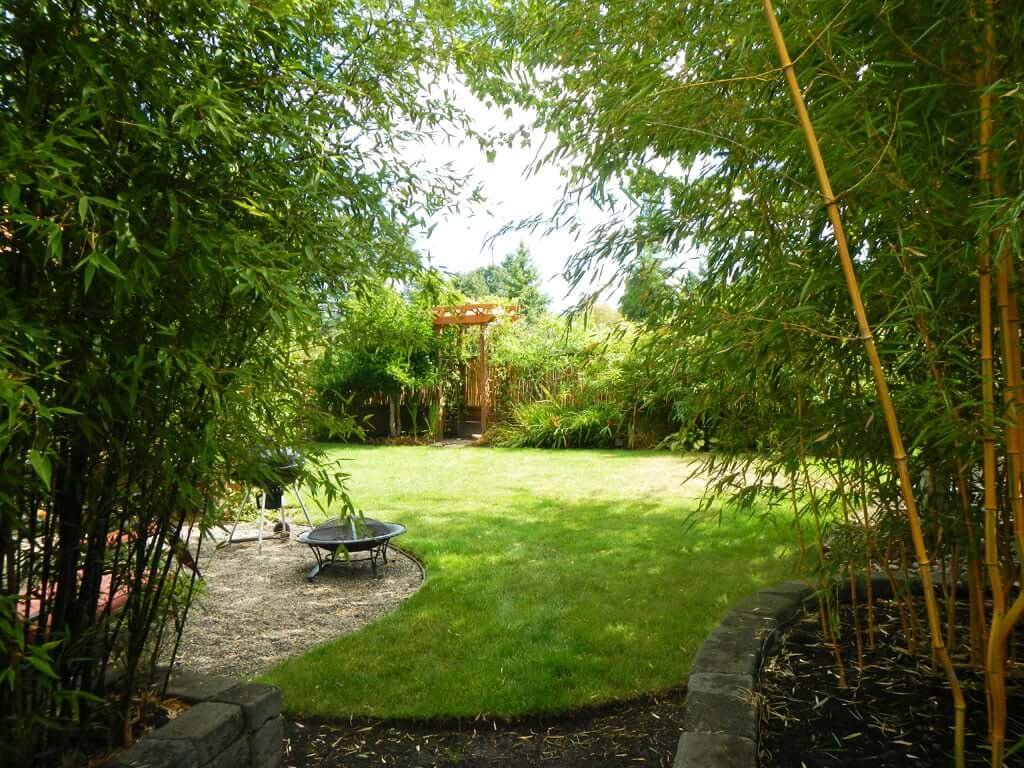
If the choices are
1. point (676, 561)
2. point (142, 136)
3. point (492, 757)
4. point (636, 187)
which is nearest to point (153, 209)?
point (142, 136)

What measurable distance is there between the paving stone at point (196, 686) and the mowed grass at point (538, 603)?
495mm

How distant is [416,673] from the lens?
9.25 ft

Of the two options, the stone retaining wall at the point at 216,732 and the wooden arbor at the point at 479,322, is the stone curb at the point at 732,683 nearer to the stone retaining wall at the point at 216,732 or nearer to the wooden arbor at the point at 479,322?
the stone retaining wall at the point at 216,732

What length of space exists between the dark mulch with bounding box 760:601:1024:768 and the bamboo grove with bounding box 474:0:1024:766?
0.15ft

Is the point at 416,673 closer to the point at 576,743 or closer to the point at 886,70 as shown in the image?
the point at 576,743

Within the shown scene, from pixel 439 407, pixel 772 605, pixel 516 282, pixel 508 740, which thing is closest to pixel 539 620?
pixel 508 740

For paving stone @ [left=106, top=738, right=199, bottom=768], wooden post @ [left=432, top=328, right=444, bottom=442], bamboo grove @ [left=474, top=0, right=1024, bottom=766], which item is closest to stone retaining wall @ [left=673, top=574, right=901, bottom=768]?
bamboo grove @ [left=474, top=0, right=1024, bottom=766]

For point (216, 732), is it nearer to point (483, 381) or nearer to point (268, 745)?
point (268, 745)

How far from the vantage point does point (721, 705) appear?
1.86m

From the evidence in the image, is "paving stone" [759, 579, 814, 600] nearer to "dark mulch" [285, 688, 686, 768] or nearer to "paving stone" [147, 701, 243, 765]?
"dark mulch" [285, 688, 686, 768]

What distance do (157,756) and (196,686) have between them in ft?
1.62

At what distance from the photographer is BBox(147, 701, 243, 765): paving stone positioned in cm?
179

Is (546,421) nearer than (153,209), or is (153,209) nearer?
(153,209)

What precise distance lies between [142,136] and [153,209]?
0.15 m
